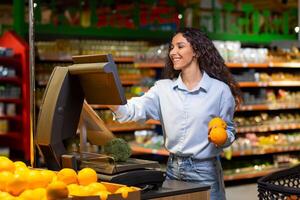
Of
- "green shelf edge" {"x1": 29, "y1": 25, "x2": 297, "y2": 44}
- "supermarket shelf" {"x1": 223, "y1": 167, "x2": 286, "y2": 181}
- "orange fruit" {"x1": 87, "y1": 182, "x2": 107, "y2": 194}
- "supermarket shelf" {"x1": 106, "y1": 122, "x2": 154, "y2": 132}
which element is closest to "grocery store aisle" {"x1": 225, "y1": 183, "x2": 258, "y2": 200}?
"supermarket shelf" {"x1": 223, "y1": 167, "x2": 286, "y2": 181}

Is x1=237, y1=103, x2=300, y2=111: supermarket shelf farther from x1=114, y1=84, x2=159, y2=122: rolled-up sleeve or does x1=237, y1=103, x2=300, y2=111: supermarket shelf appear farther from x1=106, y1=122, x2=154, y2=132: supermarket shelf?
x1=114, y1=84, x2=159, y2=122: rolled-up sleeve

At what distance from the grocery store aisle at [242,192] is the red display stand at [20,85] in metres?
3.20

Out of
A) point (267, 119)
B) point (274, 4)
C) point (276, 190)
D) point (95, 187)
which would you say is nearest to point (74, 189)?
point (95, 187)

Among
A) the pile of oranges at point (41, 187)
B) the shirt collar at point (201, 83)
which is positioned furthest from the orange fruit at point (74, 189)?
the shirt collar at point (201, 83)

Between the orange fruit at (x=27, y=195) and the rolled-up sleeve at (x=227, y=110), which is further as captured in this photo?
the rolled-up sleeve at (x=227, y=110)

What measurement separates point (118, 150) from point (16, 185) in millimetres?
740

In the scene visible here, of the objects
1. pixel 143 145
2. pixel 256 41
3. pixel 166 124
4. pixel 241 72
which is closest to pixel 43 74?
pixel 143 145

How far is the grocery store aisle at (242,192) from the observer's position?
7.93m

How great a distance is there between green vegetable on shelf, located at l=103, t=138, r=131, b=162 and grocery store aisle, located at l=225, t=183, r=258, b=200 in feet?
17.1

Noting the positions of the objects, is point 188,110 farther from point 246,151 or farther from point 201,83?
point 246,151

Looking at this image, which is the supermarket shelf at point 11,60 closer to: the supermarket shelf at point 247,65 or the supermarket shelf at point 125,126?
the supermarket shelf at point 125,126

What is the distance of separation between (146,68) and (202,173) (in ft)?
19.3

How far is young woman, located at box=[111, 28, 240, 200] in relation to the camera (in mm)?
3490

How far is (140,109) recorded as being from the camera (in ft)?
11.4
